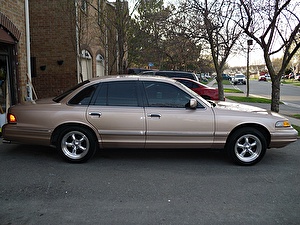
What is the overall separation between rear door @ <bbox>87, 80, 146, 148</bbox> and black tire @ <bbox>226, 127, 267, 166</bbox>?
1686mm

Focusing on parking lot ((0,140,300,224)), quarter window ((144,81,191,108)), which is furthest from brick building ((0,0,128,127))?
parking lot ((0,140,300,224))

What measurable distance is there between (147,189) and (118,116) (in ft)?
4.99

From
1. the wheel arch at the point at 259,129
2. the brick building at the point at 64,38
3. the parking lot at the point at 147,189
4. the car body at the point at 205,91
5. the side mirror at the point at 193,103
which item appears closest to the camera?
the parking lot at the point at 147,189

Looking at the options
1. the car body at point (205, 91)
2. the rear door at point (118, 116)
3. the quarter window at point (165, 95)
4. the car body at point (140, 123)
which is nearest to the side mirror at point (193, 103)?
the car body at point (140, 123)

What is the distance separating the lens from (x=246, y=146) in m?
5.33

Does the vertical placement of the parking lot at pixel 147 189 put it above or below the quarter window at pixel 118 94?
below

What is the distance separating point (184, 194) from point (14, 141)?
3.46 m

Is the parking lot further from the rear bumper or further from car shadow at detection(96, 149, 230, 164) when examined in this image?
the rear bumper

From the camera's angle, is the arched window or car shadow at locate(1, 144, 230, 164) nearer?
car shadow at locate(1, 144, 230, 164)

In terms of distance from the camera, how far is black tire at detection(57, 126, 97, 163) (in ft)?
17.1

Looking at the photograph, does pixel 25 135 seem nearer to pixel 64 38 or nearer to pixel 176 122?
pixel 176 122

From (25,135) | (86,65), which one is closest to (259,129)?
(25,135)

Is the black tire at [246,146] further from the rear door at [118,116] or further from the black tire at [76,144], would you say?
the black tire at [76,144]

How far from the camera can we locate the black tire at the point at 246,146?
5.27 metres
